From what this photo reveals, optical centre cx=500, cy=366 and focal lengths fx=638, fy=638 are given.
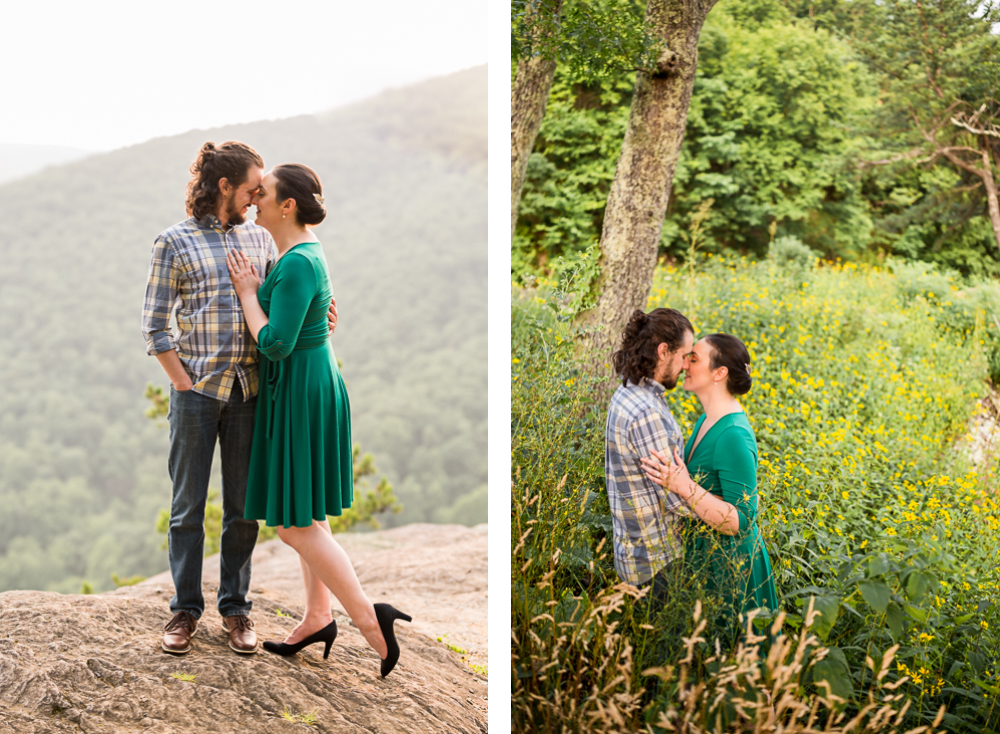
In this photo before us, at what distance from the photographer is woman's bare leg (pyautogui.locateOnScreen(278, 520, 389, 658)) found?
2.15 meters

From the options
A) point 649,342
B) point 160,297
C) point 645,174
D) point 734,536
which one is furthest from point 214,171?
point 734,536

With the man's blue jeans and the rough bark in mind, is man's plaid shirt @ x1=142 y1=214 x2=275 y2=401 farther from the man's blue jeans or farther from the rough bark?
the rough bark

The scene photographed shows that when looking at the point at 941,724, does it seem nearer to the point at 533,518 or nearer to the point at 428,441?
the point at 533,518

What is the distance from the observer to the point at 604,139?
3137 millimetres

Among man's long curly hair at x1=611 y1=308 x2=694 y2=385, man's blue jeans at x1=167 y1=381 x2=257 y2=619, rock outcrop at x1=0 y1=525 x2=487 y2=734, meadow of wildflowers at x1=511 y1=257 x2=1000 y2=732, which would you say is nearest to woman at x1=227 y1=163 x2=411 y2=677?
man's blue jeans at x1=167 y1=381 x2=257 y2=619

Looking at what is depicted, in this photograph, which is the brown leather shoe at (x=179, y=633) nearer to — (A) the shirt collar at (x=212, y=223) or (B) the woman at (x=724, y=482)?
(A) the shirt collar at (x=212, y=223)

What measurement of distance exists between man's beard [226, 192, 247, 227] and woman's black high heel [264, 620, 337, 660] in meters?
1.47

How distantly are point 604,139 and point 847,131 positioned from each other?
4.63 feet

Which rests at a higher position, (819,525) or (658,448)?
(658,448)

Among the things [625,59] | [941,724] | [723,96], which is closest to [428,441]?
[723,96]

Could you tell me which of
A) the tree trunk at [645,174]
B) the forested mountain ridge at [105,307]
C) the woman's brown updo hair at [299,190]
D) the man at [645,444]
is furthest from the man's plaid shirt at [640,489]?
the forested mountain ridge at [105,307]

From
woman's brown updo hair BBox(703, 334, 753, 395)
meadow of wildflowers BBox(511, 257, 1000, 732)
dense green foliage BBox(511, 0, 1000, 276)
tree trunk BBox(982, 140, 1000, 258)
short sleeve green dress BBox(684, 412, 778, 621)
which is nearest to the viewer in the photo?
meadow of wildflowers BBox(511, 257, 1000, 732)

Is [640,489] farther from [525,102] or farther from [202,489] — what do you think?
[525,102]

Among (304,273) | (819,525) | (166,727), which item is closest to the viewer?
(166,727)
